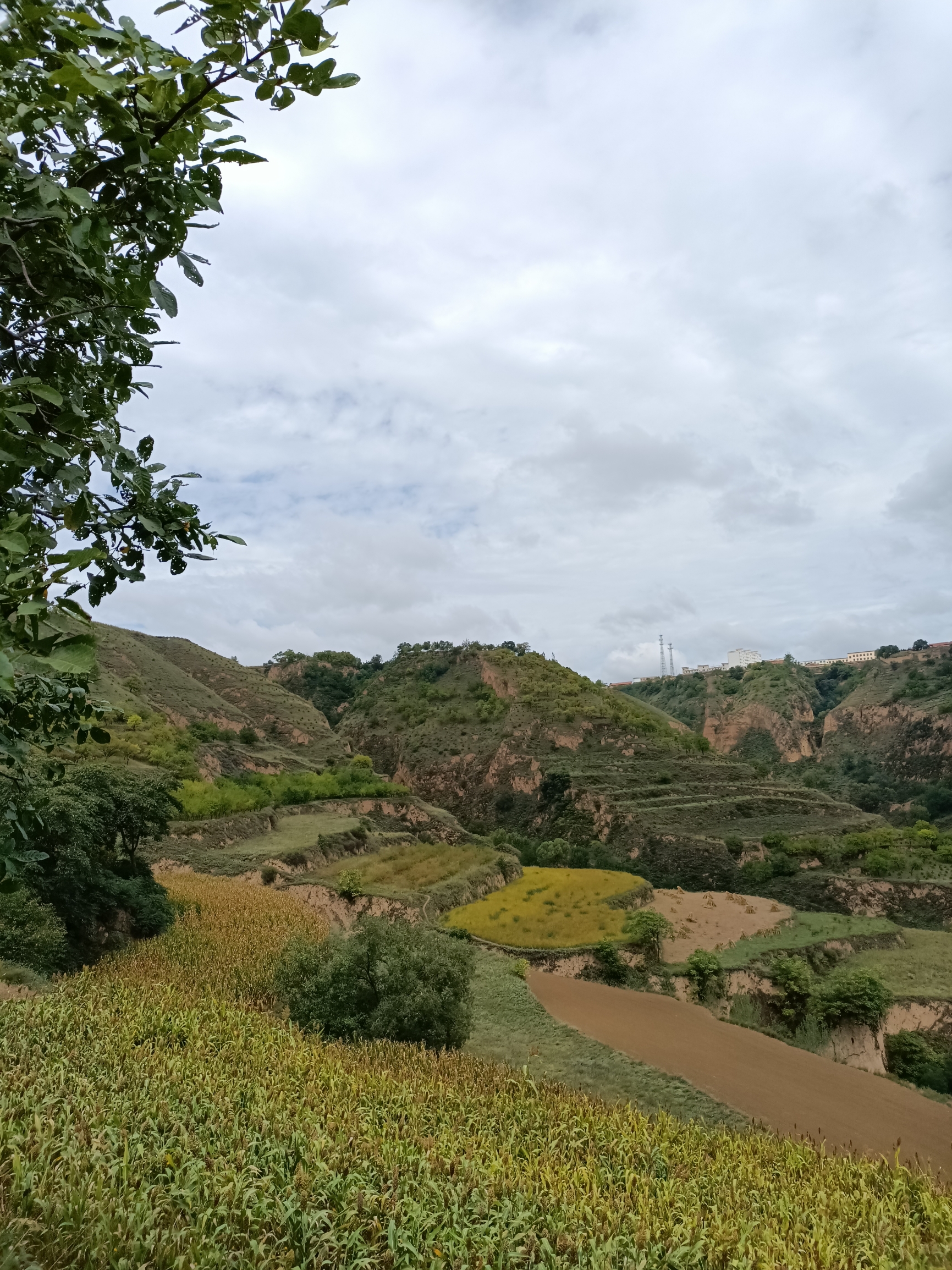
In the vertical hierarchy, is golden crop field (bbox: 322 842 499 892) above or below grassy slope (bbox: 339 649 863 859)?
below

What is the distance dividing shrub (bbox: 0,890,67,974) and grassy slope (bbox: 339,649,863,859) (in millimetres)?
34021

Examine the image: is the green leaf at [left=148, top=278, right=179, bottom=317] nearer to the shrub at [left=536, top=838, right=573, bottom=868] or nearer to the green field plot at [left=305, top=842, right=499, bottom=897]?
the green field plot at [left=305, top=842, right=499, bottom=897]

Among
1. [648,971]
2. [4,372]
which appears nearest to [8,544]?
[4,372]

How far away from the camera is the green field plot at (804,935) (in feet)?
72.3

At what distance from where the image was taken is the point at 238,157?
1.76 m

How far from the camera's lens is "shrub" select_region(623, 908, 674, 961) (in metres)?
21.6

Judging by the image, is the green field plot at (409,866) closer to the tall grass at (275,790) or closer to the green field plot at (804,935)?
the tall grass at (275,790)

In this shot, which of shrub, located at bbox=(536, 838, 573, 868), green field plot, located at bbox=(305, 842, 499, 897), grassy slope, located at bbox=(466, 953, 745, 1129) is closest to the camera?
grassy slope, located at bbox=(466, 953, 745, 1129)

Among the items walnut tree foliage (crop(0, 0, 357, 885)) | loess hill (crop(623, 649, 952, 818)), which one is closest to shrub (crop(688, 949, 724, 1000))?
walnut tree foliage (crop(0, 0, 357, 885))

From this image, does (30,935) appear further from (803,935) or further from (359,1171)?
(803,935)

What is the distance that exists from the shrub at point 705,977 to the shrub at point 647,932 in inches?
59.0

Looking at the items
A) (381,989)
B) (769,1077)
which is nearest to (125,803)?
(381,989)

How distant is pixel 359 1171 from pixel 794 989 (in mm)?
18285

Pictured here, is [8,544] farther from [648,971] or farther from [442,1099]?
[648,971]
